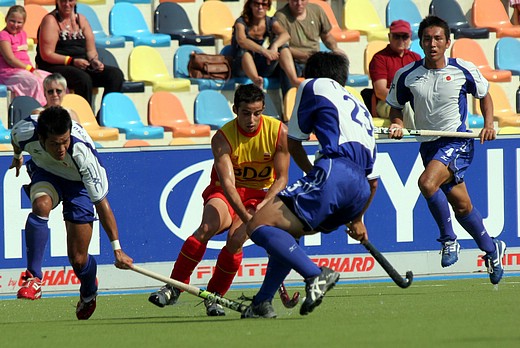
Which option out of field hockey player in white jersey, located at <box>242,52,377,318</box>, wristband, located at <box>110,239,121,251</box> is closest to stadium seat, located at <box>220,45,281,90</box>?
wristband, located at <box>110,239,121,251</box>

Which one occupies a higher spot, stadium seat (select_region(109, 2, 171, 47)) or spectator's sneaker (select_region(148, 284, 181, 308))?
stadium seat (select_region(109, 2, 171, 47))

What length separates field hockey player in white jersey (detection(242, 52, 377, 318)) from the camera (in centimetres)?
685

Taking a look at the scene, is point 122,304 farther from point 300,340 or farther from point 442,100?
point 300,340

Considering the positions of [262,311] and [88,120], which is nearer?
[262,311]

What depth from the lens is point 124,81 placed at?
1370 centimetres

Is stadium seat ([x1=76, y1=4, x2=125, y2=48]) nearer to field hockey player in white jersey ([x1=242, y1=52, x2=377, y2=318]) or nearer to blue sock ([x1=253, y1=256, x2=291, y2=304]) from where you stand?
field hockey player in white jersey ([x1=242, y1=52, x2=377, y2=318])

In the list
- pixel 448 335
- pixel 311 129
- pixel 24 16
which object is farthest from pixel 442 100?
pixel 24 16

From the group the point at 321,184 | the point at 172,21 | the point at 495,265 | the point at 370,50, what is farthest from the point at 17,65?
the point at 321,184

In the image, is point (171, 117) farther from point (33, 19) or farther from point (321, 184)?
point (321, 184)

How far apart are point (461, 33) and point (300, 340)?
10137 millimetres

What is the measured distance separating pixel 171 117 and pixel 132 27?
1589 millimetres

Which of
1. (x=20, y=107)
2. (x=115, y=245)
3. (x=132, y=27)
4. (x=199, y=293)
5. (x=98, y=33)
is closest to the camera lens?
(x=115, y=245)

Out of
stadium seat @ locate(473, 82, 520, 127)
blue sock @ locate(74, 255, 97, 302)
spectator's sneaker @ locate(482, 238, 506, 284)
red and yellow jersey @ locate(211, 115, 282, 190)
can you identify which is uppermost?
red and yellow jersey @ locate(211, 115, 282, 190)

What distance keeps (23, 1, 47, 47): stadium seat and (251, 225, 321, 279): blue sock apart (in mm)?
7533
